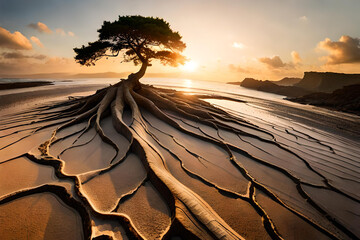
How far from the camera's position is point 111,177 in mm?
2215

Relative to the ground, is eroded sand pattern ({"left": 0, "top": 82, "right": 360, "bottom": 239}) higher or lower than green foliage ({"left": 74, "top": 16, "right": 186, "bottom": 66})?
lower

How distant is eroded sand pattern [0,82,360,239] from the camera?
1475mm

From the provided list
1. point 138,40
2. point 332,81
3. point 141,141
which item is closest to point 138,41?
point 138,40

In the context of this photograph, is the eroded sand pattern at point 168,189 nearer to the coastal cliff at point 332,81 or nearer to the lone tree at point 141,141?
the lone tree at point 141,141

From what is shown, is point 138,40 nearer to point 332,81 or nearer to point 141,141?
point 141,141

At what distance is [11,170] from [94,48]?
25.0 feet

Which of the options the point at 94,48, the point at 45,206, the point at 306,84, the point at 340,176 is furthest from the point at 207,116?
the point at 306,84

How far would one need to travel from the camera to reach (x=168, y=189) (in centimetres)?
179

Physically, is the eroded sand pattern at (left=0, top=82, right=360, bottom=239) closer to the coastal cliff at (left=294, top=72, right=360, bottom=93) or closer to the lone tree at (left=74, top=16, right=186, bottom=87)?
the lone tree at (left=74, top=16, right=186, bottom=87)

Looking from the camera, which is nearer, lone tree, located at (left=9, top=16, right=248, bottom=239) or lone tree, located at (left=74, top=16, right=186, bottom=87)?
lone tree, located at (left=9, top=16, right=248, bottom=239)

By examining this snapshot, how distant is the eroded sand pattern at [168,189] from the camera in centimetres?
147

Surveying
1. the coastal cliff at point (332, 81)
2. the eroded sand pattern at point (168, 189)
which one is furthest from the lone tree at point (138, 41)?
the coastal cliff at point (332, 81)

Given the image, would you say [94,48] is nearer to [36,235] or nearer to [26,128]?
[26,128]

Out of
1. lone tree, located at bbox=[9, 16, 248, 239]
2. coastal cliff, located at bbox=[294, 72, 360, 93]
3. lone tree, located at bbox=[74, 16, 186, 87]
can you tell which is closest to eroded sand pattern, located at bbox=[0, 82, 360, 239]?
lone tree, located at bbox=[9, 16, 248, 239]
